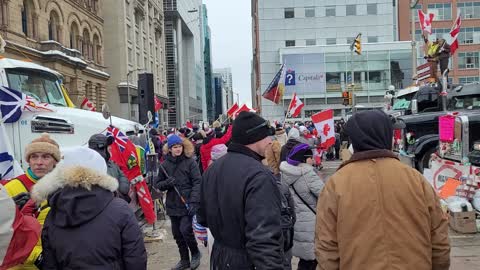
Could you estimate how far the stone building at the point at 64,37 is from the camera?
3312 cm

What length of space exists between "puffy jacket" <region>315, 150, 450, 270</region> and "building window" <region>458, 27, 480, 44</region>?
87424 millimetres

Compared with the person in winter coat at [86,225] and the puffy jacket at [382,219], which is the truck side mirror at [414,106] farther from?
the person in winter coat at [86,225]

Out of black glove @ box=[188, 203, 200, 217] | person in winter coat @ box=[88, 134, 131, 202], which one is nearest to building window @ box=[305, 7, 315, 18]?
person in winter coat @ box=[88, 134, 131, 202]

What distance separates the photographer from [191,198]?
6188mm

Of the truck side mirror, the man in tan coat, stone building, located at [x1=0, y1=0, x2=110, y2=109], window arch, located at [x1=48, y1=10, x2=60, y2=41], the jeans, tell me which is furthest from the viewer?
window arch, located at [x1=48, y1=10, x2=60, y2=41]

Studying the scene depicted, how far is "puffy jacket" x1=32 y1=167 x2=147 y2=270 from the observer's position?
2734 millimetres

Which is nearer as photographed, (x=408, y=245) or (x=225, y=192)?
(x=408, y=245)

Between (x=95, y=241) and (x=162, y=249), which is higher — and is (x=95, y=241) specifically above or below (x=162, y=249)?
above

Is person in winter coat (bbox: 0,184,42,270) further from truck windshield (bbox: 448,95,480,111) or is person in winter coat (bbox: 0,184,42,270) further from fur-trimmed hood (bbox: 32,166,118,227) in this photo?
truck windshield (bbox: 448,95,480,111)

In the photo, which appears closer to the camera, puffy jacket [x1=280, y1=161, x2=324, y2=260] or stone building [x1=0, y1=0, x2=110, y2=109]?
puffy jacket [x1=280, y1=161, x2=324, y2=260]

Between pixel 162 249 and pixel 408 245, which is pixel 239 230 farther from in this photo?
pixel 162 249

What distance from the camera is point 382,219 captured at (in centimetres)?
257

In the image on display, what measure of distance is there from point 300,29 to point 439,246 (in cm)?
6207

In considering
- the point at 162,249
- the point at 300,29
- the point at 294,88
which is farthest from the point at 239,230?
the point at 300,29
